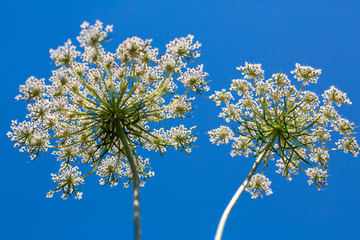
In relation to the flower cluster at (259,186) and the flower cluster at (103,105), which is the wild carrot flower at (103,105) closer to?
the flower cluster at (103,105)

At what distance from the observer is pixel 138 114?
31.3ft

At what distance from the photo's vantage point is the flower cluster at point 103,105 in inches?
390

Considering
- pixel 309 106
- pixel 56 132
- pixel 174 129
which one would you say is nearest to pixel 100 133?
pixel 56 132

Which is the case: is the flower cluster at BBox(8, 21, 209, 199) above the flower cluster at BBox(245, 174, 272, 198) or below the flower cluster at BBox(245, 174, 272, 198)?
above

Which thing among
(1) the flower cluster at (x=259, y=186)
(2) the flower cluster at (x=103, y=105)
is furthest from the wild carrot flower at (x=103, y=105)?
(1) the flower cluster at (x=259, y=186)

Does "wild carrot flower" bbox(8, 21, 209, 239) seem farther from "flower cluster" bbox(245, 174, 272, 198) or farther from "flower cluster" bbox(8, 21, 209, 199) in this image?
"flower cluster" bbox(245, 174, 272, 198)

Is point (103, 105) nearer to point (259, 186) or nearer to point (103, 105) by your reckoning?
point (103, 105)

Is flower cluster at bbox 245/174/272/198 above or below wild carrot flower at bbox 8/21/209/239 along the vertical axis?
below

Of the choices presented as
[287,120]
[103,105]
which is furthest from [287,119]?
[103,105]

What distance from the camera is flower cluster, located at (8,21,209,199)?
32.5 ft

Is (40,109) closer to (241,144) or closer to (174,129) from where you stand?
(174,129)

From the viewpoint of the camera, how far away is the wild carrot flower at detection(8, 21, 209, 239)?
9.91 meters

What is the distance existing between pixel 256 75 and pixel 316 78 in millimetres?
2478

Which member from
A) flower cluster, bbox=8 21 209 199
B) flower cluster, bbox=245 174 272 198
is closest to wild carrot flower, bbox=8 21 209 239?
flower cluster, bbox=8 21 209 199
